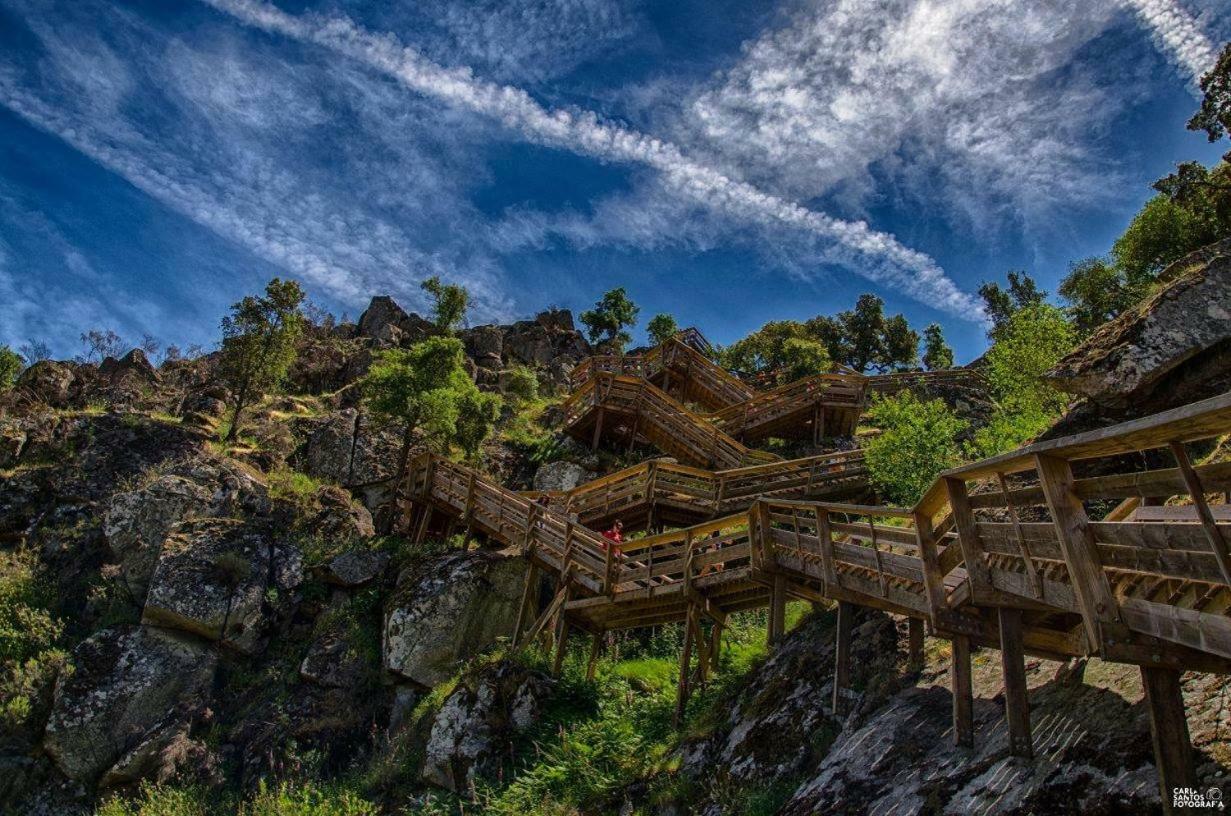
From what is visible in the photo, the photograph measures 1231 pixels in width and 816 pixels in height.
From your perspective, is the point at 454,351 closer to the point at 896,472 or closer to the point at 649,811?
the point at 896,472

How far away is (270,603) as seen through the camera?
19.3 m

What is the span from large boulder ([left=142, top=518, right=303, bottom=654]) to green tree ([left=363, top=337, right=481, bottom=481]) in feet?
17.2

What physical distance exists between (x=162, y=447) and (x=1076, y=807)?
1127 inches

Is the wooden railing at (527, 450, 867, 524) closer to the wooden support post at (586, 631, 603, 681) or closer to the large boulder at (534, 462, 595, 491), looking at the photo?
the wooden support post at (586, 631, 603, 681)

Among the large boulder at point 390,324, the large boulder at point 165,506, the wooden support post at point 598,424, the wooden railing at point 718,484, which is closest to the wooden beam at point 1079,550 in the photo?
the wooden railing at point 718,484

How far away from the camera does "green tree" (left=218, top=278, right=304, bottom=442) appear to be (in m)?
27.7

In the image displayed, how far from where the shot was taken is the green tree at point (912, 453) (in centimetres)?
1622

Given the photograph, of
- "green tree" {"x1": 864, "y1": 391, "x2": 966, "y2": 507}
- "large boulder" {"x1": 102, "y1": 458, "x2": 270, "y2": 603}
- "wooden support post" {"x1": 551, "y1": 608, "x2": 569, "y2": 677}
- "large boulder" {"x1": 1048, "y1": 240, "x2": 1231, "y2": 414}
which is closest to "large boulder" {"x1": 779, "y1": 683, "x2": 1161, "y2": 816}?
"large boulder" {"x1": 1048, "y1": 240, "x2": 1231, "y2": 414}

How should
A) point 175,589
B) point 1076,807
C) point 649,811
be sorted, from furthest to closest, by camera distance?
point 175,589 → point 649,811 → point 1076,807

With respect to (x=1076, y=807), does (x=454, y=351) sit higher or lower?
A: higher

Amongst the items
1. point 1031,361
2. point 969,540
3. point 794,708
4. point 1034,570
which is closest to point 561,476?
point 1031,361

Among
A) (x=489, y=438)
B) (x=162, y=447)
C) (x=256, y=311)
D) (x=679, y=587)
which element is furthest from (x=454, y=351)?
(x=679, y=587)

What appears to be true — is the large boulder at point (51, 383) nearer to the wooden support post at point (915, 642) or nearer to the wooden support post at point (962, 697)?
the wooden support post at point (915, 642)

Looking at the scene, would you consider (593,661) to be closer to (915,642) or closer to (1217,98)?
(915,642)
